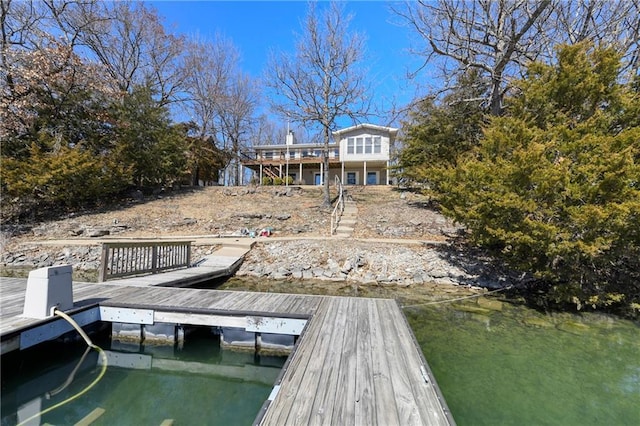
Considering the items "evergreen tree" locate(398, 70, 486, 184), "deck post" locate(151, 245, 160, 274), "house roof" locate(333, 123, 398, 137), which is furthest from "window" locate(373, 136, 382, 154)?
"deck post" locate(151, 245, 160, 274)

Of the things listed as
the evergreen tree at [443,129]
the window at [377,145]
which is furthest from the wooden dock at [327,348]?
the window at [377,145]

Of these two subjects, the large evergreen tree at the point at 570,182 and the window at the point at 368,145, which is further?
the window at the point at 368,145

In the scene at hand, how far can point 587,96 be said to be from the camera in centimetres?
729

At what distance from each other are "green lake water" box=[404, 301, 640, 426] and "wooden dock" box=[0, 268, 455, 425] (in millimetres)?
899

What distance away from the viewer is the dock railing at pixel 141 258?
681cm

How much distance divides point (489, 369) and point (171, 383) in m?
4.40

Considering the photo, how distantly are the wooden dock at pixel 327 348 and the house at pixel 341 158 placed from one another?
19.5 m

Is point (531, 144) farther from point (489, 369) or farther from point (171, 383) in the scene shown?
point (171, 383)

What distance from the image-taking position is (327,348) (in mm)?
3555

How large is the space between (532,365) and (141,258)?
912cm

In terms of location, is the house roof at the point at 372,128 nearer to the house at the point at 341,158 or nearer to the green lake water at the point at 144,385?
the house at the point at 341,158

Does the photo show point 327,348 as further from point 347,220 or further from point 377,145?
point 377,145

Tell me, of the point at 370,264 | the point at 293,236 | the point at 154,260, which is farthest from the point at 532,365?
the point at 293,236

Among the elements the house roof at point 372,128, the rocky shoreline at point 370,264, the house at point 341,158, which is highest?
the house roof at point 372,128
